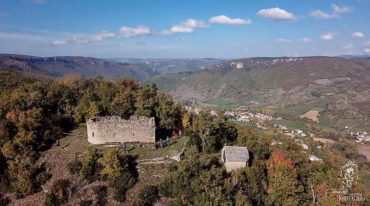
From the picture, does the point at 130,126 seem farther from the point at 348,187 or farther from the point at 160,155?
the point at 348,187

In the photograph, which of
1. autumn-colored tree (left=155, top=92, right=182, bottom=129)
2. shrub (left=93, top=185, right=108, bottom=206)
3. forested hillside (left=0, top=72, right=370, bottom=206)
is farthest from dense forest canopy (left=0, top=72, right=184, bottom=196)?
shrub (left=93, top=185, right=108, bottom=206)

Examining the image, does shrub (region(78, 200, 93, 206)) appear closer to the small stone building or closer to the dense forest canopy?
the dense forest canopy

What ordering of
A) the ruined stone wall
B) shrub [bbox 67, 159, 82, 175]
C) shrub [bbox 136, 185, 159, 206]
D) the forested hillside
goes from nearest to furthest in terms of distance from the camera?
shrub [bbox 136, 185, 159, 206], the forested hillside, shrub [bbox 67, 159, 82, 175], the ruined stone wall

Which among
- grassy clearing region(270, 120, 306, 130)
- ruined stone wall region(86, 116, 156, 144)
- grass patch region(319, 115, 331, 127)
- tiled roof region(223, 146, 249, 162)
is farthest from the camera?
grass patch region(319, 115, 331, 127)

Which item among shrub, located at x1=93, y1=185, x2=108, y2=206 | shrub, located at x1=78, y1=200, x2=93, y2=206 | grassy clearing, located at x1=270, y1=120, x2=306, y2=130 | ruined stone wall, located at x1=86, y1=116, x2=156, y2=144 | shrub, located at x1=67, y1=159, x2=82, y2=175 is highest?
ruined stone wall, located at x1=86, y1=116, x2=156, y2=144

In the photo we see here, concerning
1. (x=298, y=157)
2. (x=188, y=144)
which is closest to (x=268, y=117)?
(x=298, y=157)

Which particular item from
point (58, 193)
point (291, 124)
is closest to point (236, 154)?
point (58, 193)

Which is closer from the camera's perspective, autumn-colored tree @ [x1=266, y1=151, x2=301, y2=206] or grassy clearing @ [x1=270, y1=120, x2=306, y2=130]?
autumn-colored tree @ [x1=266, y1=151, x2=301, y2=206]
